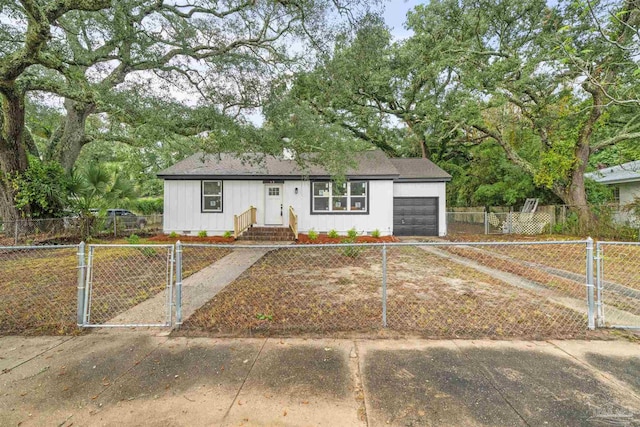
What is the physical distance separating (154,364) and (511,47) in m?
18.6

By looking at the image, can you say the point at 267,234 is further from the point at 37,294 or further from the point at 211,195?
the point at 37,294

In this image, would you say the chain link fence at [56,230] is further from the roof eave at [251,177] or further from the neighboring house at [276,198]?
the roof eave at [251,177]

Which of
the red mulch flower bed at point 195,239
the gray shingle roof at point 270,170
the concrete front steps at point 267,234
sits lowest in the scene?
the red mulch flower bed at point 195,239

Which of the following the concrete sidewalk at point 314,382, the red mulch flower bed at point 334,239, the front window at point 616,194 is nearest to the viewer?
the concrete sidewalk at point 314,382

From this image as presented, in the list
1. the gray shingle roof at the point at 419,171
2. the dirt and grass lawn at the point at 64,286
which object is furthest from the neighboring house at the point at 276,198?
the dirt and grass lawn at the point at 64,286

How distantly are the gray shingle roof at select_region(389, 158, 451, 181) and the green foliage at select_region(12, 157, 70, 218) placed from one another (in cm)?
1417

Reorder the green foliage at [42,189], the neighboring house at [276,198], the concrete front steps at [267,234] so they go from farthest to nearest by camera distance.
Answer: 1. the neighboring house at [276,198]
2. the concrete front steps at [267,234]
3. the green foliage at [42,189]

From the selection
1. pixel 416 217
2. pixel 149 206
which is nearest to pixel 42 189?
pixel 149 206

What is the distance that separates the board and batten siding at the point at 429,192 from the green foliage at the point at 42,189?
45.9 feet

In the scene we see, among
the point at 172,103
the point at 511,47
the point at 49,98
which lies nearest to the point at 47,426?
the point at 172,103

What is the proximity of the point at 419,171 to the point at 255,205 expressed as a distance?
332 inches

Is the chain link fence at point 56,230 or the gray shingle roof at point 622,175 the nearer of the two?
the chain link fence at point 56,230

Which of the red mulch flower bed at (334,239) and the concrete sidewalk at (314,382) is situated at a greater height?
the red mulch flower bed at (334,239)

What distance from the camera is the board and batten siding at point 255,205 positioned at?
13070 millimetres
